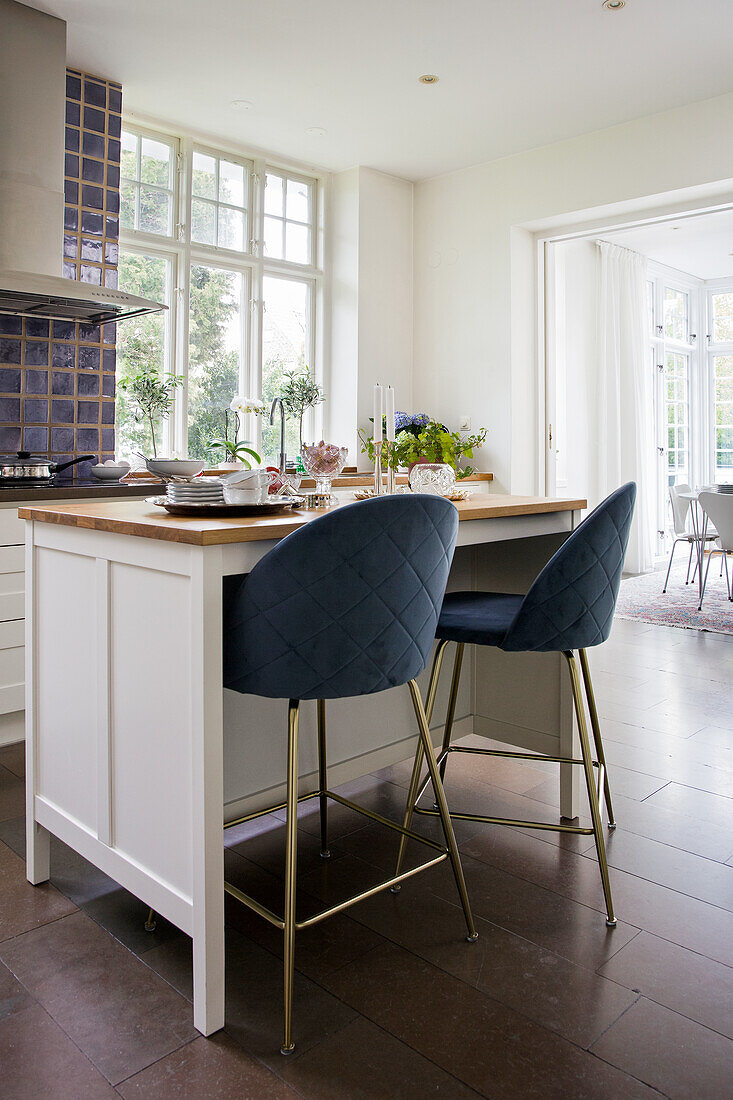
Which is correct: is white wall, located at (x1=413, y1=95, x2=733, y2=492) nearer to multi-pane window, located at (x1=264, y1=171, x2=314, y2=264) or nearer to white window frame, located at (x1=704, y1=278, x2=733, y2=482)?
multi-pane window, located at (x1=264, y1=171, x2=314, y2=264)

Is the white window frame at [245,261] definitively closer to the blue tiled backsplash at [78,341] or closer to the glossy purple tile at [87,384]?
the blue tiled backsplash at [78,341]

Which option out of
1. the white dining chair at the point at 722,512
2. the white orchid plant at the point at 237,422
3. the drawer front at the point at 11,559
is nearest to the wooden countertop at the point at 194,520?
the drawer front at the point at 11,559

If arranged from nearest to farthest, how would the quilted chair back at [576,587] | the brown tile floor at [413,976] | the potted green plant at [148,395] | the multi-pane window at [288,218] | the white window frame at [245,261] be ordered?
the brown tile floor at [413,976] < the quilted chair back at [576,587] < the potted green plant at [148,395] < the white window frame at [245,261] < the multi-pane window at [288,218]

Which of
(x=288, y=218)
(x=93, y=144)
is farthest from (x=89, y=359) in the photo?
(x=288, y=218)

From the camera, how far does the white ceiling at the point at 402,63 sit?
11.3 ft

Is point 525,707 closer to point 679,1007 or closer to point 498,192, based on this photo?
point 679,1007

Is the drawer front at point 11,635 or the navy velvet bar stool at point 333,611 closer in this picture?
the navy velvet bar stool at point 333,611

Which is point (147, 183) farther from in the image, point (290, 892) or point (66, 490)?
point (290, 892)

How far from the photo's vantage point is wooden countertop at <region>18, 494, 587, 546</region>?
4.56 feet

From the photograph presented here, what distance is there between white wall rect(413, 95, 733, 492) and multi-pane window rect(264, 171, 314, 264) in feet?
2.59

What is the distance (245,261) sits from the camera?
509 cm

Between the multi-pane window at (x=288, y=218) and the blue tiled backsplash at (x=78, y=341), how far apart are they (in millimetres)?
1311

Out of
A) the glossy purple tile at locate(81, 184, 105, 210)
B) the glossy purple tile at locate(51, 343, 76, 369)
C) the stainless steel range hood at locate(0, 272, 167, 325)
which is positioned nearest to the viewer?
the stainless steel range hood at locate(0, 272, 167, 325)

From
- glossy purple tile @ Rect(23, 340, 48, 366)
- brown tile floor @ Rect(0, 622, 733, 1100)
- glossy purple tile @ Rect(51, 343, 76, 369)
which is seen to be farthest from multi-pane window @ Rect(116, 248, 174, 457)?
brown tile floor @ Rect(0, 622, 733, 1100)
